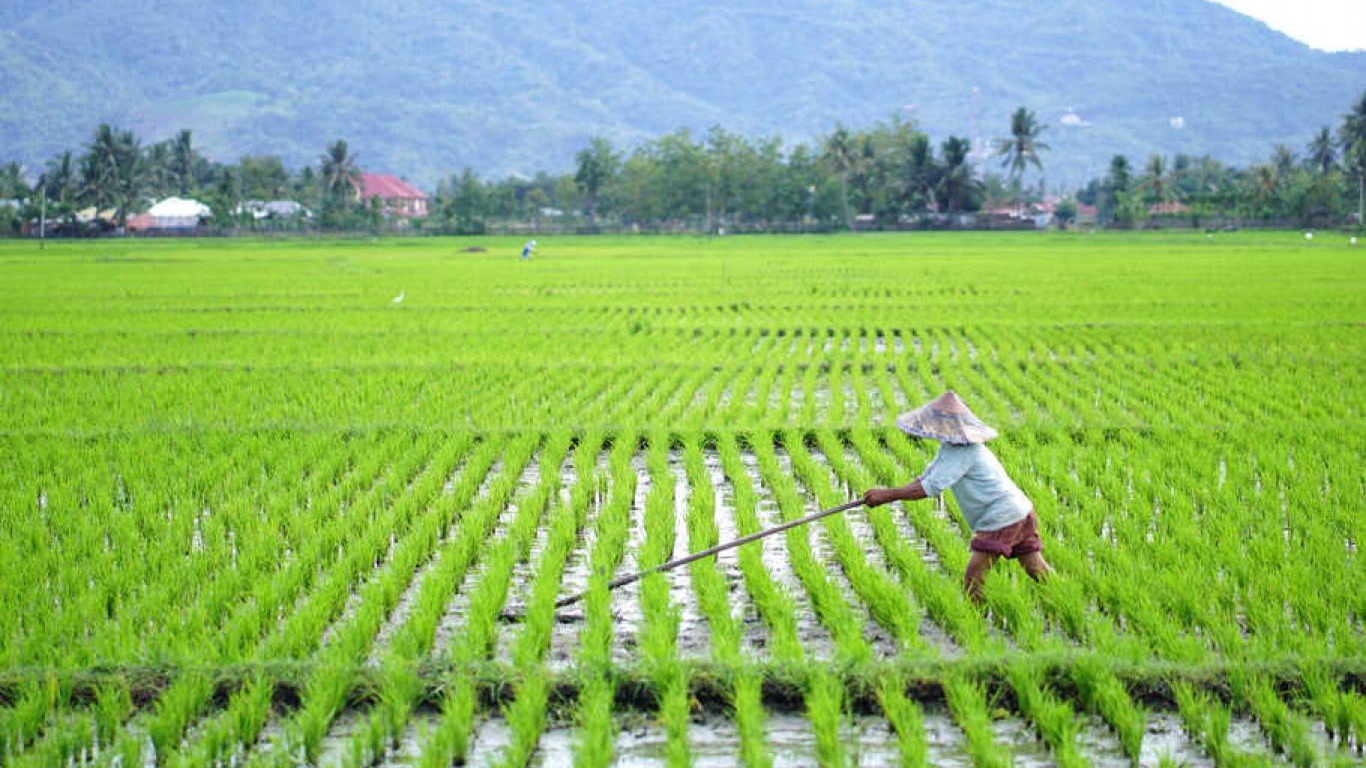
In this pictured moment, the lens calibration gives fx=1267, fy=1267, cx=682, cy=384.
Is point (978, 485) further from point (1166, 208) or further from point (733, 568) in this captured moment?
point (1166, 208)

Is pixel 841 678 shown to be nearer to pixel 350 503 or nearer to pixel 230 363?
pixel 350 503

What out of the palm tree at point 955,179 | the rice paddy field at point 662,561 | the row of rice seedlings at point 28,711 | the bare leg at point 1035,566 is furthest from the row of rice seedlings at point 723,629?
the palm tree at point 955,179

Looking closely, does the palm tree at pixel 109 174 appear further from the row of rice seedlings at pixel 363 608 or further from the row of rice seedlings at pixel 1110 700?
the row of rice seedlings at pixel 1110 700

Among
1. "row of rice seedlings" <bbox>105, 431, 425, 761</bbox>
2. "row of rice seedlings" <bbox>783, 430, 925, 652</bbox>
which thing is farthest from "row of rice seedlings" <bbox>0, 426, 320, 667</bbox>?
"row of rice seedlings" <bbox>783, 430, 925, 652</bbox>

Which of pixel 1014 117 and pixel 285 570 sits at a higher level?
pixel 1014 117

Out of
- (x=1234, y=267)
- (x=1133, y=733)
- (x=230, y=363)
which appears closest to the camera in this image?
(x=1133, y=733)

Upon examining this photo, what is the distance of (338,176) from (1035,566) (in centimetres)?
7034

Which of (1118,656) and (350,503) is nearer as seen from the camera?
(1118,656)

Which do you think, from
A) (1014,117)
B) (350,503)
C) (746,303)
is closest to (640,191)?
(1014,117)

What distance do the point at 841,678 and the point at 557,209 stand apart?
315 ft

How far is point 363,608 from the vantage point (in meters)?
4.40

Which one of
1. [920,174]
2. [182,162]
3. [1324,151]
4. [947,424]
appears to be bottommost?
[947,424]

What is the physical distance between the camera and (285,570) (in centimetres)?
493

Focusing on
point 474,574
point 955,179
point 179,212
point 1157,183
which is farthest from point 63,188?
point 474,574
